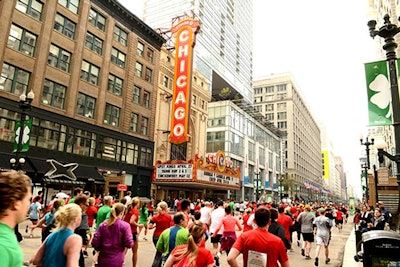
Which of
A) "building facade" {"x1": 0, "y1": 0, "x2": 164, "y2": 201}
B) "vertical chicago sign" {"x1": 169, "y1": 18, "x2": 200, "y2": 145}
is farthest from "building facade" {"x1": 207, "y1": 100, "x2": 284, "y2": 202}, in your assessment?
"building facade" {"x1": 0, "y1": 0, "x2": 164, "y2": 201}

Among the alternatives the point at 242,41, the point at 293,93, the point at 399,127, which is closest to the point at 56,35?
the point at 399,127

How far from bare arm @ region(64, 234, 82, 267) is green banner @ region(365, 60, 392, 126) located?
814 cm

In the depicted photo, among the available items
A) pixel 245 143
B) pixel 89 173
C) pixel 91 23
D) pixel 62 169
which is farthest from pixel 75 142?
pixel 245 143

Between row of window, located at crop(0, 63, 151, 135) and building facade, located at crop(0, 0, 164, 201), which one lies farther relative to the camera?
building facade, located at crop(0, 0, 164, 201)

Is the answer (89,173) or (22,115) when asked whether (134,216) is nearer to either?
(22,115)

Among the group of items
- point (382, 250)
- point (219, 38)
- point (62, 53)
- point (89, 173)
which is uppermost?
point (219, 38)

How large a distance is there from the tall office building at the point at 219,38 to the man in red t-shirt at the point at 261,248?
55.5 m

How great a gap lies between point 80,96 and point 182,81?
37.4 ft

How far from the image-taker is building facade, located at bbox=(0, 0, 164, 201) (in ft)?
78.9

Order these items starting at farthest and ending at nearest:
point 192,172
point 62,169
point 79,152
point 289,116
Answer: point 289,116, point 192,172, point 79,152, point 62,169

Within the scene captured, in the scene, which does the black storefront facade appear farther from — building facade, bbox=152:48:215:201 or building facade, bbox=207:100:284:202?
building facade, bbox=207:100:284:202

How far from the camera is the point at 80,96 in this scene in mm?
29516

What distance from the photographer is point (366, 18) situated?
874 centimetres

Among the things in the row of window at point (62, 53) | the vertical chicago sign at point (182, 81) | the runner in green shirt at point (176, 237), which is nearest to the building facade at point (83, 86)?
the row of window at point (62, 53)
